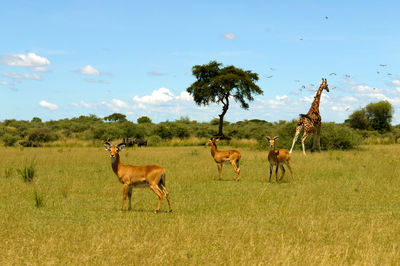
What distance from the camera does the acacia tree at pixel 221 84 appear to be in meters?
46.1

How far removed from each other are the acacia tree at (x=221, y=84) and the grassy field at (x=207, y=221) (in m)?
31.0

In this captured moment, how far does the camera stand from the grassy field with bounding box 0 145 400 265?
20.9 ft

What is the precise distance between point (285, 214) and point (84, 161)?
14092 millimetres

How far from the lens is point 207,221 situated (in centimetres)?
845

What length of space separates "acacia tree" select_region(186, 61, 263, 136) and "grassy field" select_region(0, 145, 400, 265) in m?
31.0

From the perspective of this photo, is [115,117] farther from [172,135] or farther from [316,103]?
[316,103]

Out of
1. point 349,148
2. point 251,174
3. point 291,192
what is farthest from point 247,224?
point 349,148

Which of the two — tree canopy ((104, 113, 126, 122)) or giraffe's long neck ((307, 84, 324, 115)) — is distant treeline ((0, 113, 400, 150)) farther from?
tree canopy ((104, 113, 126, 122))

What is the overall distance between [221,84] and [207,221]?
38491 millimetres

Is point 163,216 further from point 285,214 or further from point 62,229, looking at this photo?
point 285,214

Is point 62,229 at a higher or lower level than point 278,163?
lower

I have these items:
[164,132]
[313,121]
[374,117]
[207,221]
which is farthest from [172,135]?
[207,221]

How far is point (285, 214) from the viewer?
9.30 m

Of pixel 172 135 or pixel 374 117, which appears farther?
pixel 374 117
